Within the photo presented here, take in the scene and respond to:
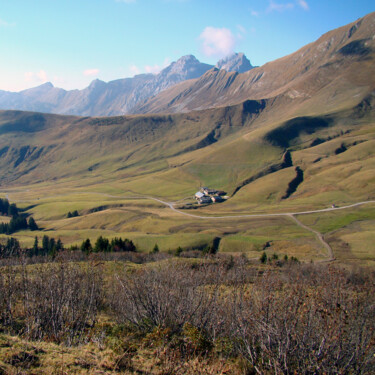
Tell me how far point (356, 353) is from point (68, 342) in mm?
14068

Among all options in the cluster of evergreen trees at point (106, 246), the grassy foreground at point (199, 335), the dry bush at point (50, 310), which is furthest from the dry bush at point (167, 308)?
the cluster of evergreen trees at point (106, 246)

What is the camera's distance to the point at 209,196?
541 ft

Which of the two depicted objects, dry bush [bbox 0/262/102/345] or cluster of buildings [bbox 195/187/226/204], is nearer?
dry bush [bbox 0/262/102/345]

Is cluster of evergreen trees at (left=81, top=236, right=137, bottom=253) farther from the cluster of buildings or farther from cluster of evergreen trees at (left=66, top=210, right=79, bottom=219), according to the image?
the cluster of buildings

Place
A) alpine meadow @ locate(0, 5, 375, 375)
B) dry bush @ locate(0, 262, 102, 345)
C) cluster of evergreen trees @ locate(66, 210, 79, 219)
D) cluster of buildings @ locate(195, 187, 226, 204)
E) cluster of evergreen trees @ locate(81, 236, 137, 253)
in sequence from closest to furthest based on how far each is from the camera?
alpine meadow @ locate(0, 5, 375, 375) → dry bush @ locate(0, 262, 102, 345) → cluster of evergreen trees @ locate(81, 236, 137, 253) → cluster of evergreen trees @ locate(66, 210, 79, 219) → cluster of buildings @ locate(195, 187, 226, 204)

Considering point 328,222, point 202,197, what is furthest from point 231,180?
point 328,222

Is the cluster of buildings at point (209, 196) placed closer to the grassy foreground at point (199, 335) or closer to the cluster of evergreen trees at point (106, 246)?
the cluster of evergreen trees at point (106, 246)

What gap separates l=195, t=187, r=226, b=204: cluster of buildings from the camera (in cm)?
15862

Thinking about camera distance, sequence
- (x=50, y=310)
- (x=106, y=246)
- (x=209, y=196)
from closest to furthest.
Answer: (x=50, y=310), (x=106, y=246), (x=209, y=196)

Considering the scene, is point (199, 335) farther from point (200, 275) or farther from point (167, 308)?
point (200, 275)

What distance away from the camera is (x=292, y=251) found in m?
86.4

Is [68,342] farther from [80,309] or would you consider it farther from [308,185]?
[308,185]

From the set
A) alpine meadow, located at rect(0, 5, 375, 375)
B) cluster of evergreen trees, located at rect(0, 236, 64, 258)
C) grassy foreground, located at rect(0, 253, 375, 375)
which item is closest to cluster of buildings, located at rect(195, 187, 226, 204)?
alpine meadow, located at rect(0, 5, 375, 375)

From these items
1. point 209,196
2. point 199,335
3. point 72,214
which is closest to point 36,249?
point 72,214
